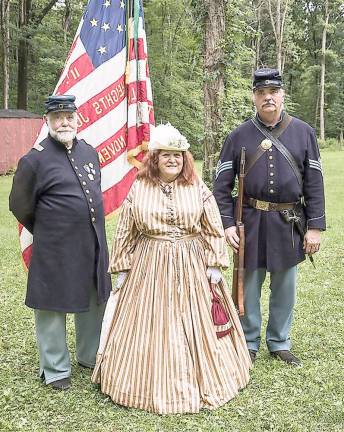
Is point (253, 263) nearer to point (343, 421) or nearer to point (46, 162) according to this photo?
point (343, 421)

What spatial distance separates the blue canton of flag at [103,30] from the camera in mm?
4109

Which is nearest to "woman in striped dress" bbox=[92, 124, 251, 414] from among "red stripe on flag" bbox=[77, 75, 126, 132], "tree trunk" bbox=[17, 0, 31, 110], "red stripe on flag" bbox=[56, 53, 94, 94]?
"red stripe on flag" bbox=[77, 75, 126, 132]

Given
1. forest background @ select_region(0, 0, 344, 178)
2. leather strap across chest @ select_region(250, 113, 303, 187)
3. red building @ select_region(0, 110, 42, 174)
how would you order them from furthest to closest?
1. red building @ select_region(0, 110, 42, 174)
2. forest background @ select_region(0, 0, 344, 178)
3. leather strap across chest @ select_region(250, 113, 303, 187)

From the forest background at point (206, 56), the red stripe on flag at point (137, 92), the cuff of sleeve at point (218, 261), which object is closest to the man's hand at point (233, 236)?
the cuff of sleeve at point (218, 261)

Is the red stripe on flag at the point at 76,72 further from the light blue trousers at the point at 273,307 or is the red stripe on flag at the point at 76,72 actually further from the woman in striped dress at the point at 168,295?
the light blue trousers at the point at 273,307

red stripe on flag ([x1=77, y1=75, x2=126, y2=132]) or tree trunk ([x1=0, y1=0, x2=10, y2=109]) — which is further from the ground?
tree trunk ([x1=0, y1=0, x2=10, y2=109])

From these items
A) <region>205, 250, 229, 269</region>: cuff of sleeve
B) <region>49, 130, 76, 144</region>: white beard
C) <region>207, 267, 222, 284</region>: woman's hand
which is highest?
<region>49, 130, 76, 144</region>: white beard

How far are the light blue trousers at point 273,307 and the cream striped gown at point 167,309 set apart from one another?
523 mm

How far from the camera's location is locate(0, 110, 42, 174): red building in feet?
60.9

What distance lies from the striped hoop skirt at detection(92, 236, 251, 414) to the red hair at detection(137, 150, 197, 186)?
0.36 metres

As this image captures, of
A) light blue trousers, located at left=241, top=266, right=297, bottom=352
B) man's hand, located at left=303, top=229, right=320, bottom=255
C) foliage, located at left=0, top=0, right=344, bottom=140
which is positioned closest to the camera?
man's hand, located at left=303, top=229, right=320, bottom=255

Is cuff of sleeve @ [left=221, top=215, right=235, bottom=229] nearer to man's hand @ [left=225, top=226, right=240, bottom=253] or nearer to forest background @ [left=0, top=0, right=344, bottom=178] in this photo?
man's hand @ [left=225, top=226, right=240, bottom=253]

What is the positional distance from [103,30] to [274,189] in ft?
5.49

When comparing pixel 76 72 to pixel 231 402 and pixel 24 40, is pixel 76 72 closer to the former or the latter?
pixel 231 402
